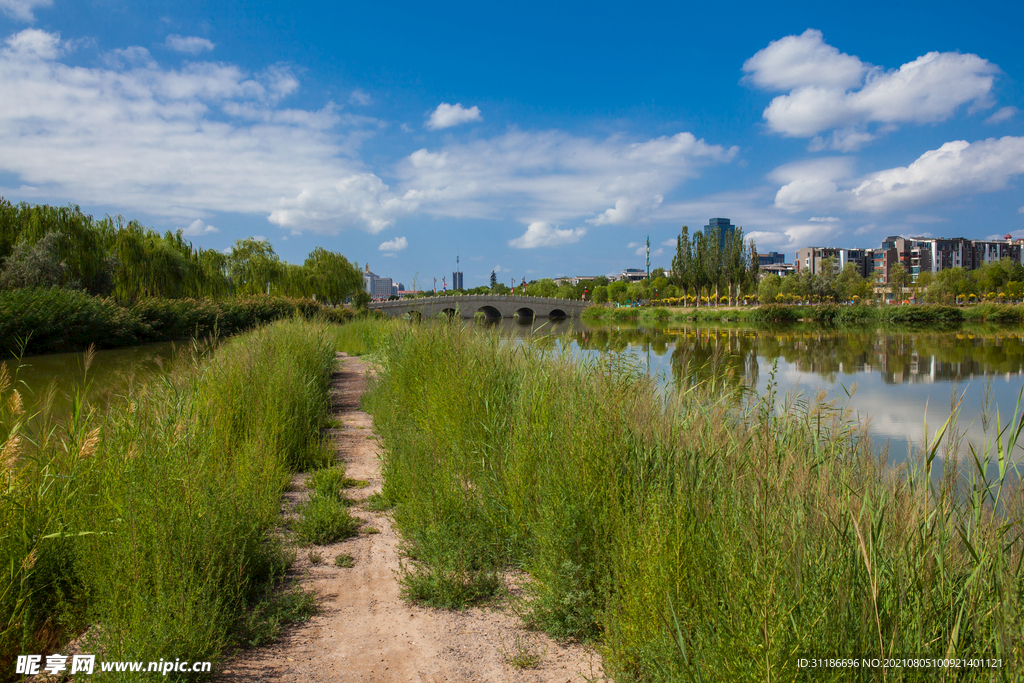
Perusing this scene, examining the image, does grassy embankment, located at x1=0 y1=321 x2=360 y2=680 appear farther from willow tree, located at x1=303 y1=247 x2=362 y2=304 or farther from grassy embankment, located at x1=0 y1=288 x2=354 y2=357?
willow tree, located at x1=303 y1=247 x2=362 y2=304

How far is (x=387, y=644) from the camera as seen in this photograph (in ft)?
9.50

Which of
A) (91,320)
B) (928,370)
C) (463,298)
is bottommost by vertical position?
(928,370)

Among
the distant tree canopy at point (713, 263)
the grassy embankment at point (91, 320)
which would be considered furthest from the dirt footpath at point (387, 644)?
the distant tree canopy at point (713, 263)

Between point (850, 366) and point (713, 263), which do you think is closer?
point (850, 366)

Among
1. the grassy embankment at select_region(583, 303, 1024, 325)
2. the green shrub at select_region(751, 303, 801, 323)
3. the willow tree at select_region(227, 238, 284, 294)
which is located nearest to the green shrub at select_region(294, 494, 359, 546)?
the grassy embankment at select_region(583, 303, 1024, 325)

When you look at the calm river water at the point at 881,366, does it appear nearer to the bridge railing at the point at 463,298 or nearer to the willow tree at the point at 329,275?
the bridge railing at the point at 463,298

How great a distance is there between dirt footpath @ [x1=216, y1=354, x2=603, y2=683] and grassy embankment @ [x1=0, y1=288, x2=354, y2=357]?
34.3 feet

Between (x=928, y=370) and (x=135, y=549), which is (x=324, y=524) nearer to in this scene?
(x=135, y=549)

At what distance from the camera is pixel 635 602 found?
7.57ft

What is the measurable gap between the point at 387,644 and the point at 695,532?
169 centimetres

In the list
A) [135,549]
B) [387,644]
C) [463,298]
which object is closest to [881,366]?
[387,644]

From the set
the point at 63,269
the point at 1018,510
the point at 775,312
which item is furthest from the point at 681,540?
the point at 775,312

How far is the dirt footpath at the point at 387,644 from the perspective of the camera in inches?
103

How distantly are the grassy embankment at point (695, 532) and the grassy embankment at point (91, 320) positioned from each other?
408 inches
